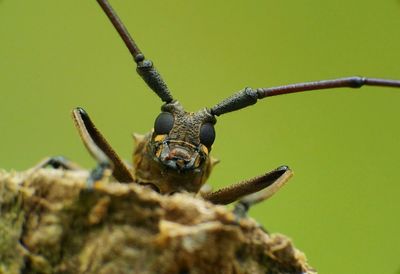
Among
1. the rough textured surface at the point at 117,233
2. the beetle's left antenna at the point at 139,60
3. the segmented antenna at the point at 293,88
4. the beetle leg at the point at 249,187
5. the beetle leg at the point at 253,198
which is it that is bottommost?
the rough textured surface at the point at 117,233

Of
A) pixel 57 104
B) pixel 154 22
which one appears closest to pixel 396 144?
pixel 154 22

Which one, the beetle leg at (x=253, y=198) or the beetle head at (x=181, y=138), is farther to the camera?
the beetle head at (x=181, y=138)

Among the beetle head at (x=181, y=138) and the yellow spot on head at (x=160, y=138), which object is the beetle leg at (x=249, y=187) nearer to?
the beetle head at (x=181, y=138)

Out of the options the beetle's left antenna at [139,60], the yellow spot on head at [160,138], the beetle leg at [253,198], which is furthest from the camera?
the yellow spot on head at [160,138]

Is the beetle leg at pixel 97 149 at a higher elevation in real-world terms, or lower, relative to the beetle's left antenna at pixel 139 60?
lower

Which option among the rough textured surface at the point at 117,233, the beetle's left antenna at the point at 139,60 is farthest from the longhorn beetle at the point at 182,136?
the rough textured surface at the point at 117,233

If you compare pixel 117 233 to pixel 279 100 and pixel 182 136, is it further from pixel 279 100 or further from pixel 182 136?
pixel 279 100

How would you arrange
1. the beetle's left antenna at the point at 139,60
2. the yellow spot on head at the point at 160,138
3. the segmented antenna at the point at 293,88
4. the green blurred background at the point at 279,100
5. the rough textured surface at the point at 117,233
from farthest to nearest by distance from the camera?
1. the green blurred background at the point at 279,100
2. the yellow spot on head at the point at 160,138
3. the beetle's left antenna at the point at 139,60
4. the segmented antenna at the point at 293,88
5. the rough textured surface at the point at 117,233

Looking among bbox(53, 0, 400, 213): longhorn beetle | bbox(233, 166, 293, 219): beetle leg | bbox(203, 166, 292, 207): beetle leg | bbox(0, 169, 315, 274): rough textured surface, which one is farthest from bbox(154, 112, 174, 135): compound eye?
bbox(0, 169, 315, 274): rough textured surface
